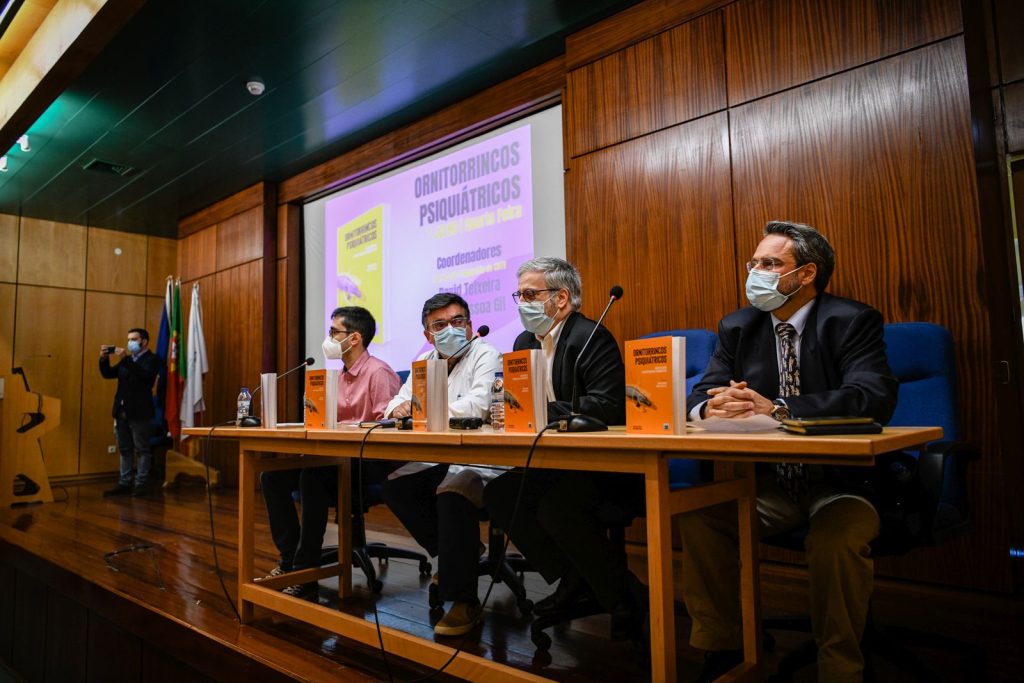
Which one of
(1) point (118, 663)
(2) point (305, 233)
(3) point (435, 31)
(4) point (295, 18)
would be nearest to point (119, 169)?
(2) point (305, 233)

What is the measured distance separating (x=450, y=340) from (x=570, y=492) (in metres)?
0.78

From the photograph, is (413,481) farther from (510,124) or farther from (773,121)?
(510,124)

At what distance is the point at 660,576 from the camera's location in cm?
117

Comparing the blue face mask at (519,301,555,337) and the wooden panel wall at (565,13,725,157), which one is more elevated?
the wooden panel wall at (565,13,725,157)

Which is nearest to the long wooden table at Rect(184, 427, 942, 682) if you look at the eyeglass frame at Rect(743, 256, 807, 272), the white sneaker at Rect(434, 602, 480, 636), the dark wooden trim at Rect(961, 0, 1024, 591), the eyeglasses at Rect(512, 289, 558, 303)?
the white sneaker at Rect(434, 602, 480, 636)

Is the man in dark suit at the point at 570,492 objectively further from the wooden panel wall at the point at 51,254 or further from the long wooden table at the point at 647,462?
the wooden panel wall at the point at 51,254

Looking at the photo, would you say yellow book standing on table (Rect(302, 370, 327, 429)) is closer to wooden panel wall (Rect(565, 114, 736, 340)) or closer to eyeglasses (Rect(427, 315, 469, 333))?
eyeglasses (Rect(427, 315, 469, 333))

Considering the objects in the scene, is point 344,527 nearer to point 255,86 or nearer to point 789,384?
point 789,384

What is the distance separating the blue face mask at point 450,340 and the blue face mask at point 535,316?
0.33 m

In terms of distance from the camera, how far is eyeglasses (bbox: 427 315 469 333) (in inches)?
89.5

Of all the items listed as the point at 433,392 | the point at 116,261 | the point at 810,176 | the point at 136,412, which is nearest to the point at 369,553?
the point at 433,392

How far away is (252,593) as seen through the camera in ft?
6.73

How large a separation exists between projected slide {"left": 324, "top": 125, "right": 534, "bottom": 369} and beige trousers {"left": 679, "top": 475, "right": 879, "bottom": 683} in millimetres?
2151

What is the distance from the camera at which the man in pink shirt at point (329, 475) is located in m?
2.36
